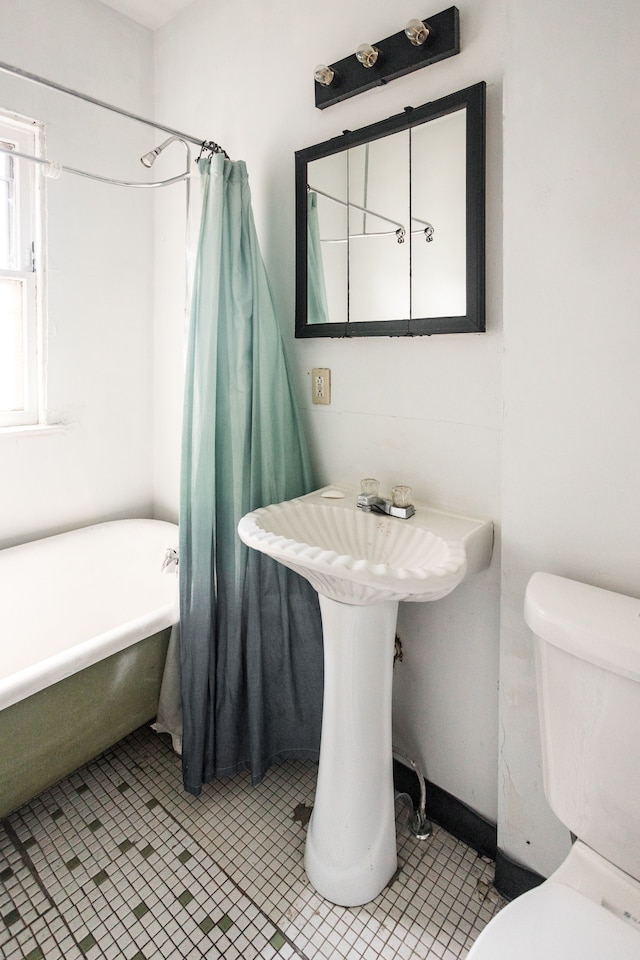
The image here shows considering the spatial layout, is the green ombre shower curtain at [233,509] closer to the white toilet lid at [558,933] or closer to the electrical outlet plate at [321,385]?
the electrical outlet plate at [321,385]

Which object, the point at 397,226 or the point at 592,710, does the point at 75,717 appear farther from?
the point at 397,226

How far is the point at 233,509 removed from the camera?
1583 millimetres

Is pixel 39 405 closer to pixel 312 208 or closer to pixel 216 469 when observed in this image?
pixel 216 469

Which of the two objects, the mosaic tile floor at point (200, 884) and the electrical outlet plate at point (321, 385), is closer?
the mosaic tile floor at point (200, 884)

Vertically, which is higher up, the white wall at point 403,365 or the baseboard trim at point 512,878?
the white wall at point 403,365

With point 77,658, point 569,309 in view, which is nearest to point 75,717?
point 77,658

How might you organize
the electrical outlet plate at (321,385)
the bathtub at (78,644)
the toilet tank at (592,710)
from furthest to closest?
the electrical outlet plate at (321,385) < the bathtub at (78,644) < the toilet tank at (592,710)

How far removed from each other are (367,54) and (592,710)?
158 cm

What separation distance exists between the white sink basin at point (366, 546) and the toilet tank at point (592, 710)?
21 cm

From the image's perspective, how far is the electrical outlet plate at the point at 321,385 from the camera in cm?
165

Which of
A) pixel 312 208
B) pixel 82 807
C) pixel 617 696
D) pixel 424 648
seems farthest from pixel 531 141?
pixel 82 807

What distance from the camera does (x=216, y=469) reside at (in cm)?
158

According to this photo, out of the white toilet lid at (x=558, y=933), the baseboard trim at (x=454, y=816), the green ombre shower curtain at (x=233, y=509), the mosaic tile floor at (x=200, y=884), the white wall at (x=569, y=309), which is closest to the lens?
the white toilet lid at (x=558, y=933)

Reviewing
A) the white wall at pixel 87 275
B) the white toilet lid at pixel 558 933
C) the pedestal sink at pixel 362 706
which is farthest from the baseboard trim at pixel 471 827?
the white wall at pixel 87 275
